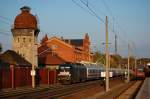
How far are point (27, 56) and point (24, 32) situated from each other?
5029 mm

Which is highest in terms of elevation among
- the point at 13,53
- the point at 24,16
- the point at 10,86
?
the point at 24,16

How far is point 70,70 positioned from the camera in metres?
60.1

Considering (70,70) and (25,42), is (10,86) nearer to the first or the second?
(70,70)

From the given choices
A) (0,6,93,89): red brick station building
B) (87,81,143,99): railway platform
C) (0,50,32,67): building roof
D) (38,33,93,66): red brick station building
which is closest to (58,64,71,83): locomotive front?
(0,6,93,89): red brick station building

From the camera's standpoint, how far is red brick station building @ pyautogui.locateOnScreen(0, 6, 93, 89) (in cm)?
5147

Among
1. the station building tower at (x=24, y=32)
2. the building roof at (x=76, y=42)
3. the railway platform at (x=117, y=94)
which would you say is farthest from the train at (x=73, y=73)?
the building roof at (x=76, y=42)

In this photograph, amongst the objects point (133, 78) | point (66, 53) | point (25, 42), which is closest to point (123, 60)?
point (66, 53)

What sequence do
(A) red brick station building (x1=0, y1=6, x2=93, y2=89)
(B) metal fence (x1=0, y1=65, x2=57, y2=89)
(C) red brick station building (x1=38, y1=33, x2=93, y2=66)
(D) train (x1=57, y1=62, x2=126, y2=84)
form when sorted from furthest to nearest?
1. (C) red brick station building (x1=38, y1=33, x2=93, y2=66)
2. (D) train (x1=57, y1=62, x2=126, y2=84)
3. (A) red brick station building (x1=0, y1=6, x2=93, y2=89)
4. (B) metal fence (x1=0, y1=65, x2=57, y2=89)

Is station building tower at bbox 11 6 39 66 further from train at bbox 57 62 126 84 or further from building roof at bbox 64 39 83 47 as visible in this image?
building roof at bbox 64 39 83 47

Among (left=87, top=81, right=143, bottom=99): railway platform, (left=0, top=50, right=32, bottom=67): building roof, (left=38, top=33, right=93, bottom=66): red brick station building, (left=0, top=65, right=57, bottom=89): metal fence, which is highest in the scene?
(left=38, top=33, right=93, bottom=66): red brick station building

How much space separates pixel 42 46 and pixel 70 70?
187 ft

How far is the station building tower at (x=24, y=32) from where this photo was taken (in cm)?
8050

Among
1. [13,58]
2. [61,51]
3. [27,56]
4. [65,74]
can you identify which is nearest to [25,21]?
[27,56]

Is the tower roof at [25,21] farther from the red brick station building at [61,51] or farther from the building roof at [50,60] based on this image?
the building roof at [50,60]
